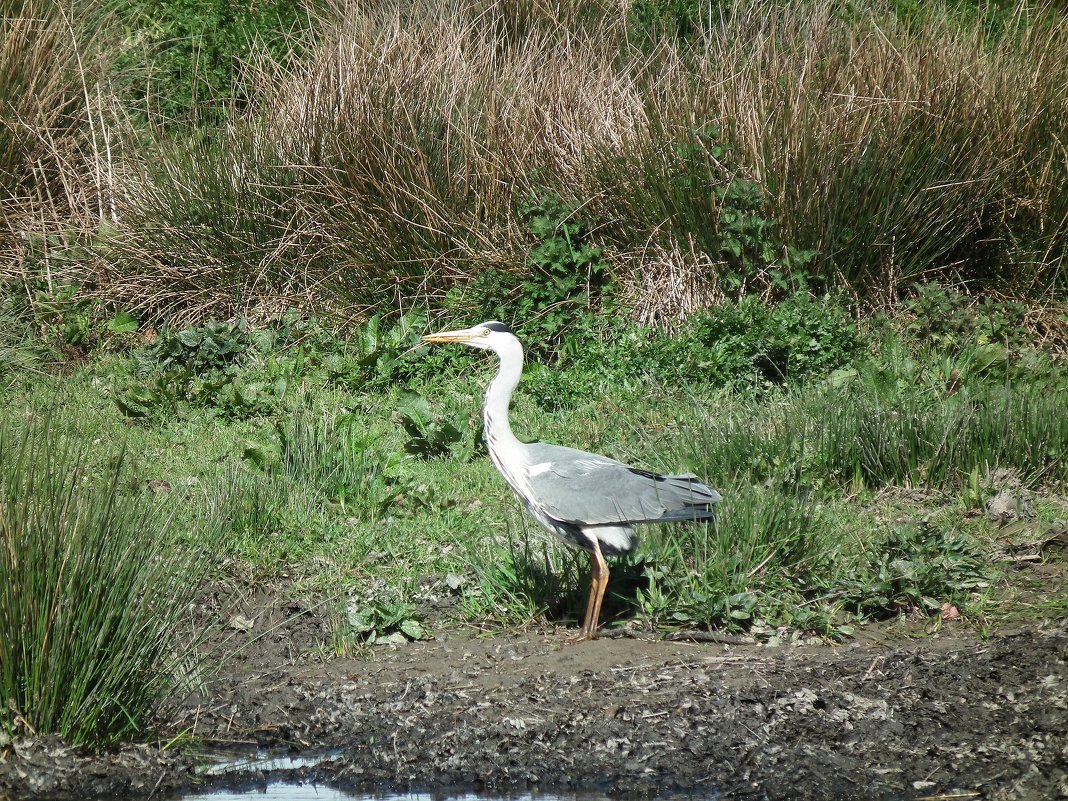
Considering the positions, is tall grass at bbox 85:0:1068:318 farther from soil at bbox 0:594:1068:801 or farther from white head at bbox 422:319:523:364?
soil at bbox 0:594:1068:801

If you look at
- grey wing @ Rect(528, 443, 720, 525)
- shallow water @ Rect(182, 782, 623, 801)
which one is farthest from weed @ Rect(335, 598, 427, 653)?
shallow water @ Rect(182, 782, 623, 801)

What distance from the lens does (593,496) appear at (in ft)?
15.3

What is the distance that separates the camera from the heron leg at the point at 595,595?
15.4 feet

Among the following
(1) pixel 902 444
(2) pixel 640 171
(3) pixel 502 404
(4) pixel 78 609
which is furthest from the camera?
(2) pixel 640 171

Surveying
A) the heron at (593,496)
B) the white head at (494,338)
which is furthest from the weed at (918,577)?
the white head at (494,338)

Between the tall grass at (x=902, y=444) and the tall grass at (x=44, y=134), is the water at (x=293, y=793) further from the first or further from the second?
the tall grass at (x=44, y=134)

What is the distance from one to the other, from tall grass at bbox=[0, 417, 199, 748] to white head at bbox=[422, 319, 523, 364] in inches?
68.2

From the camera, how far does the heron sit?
464cm

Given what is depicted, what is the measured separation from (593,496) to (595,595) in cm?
41

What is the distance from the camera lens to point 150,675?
3854mm

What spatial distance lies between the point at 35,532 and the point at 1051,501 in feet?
15.0

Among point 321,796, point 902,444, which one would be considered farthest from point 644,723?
point 902,444

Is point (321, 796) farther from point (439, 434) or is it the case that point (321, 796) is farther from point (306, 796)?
point (439, 434)

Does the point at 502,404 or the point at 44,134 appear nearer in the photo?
the point at 502,404
